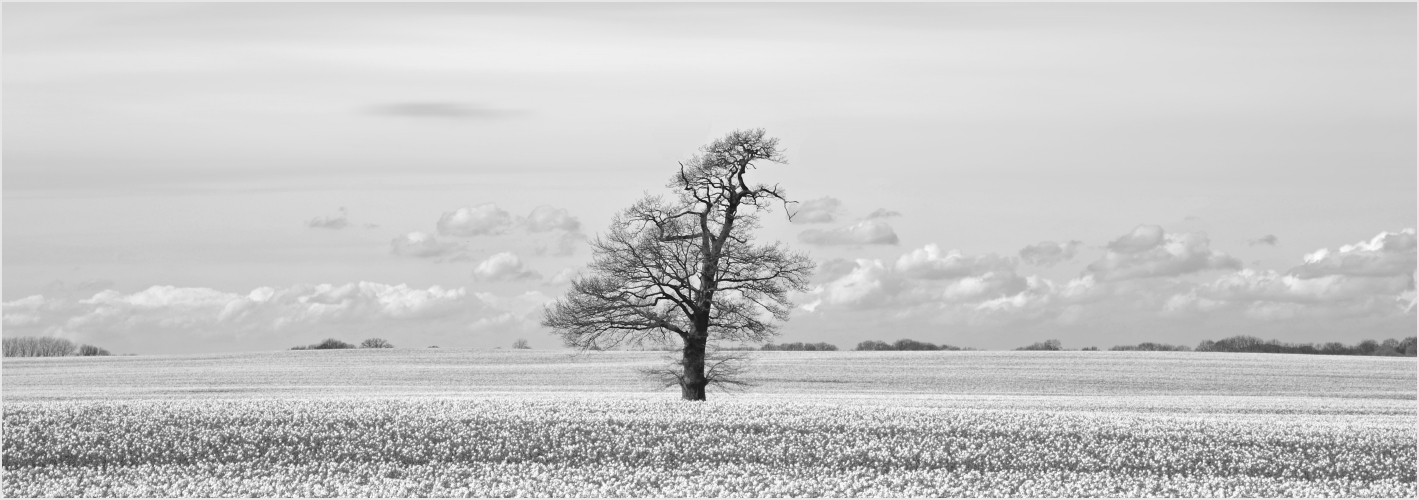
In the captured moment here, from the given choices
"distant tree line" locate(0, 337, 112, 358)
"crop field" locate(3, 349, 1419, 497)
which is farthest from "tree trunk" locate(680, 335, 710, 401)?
"distant tree line" locate(0, 337, 112, 358)

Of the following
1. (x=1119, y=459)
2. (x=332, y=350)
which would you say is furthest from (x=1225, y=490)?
(x=332, y=350)

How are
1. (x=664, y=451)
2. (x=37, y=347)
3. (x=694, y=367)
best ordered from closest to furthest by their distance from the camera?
(x=664, y=451) → (x=694, y=367) → (x=37, y=347)

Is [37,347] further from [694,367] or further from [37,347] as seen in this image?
[694,367]

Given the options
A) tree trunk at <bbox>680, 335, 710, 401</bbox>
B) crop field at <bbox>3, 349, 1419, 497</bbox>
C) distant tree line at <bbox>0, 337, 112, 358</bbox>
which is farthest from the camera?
distant tree line at <bbox>0, 337, 112, 358</bbox>

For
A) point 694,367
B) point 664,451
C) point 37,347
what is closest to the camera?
point 664,451

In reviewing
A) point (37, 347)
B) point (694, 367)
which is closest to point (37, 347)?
point (37, 347)

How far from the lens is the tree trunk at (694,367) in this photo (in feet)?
111

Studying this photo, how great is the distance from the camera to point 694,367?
3406 cm

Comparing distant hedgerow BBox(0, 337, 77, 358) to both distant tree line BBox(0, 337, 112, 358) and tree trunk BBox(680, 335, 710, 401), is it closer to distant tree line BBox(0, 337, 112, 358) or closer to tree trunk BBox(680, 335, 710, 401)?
distant tree line BBox(0, 337, 112, 358)

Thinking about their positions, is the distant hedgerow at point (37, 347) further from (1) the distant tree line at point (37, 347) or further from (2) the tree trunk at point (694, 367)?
(2) the tree trunk at point (694, 367)

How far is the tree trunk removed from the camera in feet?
111

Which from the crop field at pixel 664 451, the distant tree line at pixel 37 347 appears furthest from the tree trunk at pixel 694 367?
the distant tree line at pixel 37 347

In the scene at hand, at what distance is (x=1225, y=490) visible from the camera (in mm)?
18078

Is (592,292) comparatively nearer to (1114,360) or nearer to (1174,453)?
(1174,453)
